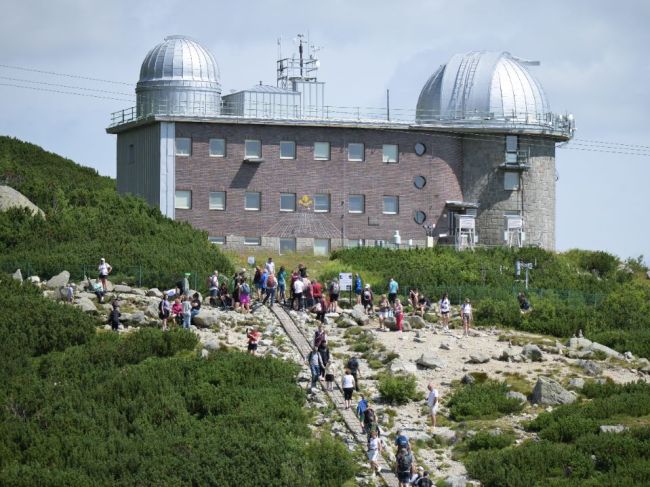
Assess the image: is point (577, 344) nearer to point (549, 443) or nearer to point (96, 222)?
point (549, 443)

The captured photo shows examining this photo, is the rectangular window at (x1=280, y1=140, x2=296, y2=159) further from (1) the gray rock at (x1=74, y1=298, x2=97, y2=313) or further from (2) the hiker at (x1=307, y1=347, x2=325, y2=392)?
(2) the hiker at (x1=307, y1=347, x2=325, y2=392)

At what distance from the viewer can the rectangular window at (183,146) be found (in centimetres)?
7506

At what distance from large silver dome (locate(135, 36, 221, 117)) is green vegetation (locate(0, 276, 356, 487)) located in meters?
22.7

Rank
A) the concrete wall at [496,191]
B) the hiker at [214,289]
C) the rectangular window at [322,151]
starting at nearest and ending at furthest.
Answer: the hiker at [214,289] → the rectangular window at [322,151] → the concrete wall at [496,191]

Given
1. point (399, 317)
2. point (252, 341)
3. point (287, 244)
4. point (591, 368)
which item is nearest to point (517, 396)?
point (591, 368)

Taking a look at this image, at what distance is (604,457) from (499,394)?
6034 millimetres

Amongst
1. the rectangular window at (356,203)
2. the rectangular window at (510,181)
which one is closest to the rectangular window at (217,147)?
the rectangular window at (356,203)

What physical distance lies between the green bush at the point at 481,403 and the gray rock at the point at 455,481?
5283 millimetres

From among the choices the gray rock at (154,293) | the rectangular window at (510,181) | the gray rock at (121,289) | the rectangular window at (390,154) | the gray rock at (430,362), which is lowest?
the gray rock at (430,362)

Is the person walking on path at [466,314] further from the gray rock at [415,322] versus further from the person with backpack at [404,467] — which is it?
the person with backpack at [404,467]

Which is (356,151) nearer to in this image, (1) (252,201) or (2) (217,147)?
(1) (252,201)

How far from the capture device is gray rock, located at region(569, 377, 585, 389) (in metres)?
51.5

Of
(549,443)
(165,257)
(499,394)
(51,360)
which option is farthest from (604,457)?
(165,257)

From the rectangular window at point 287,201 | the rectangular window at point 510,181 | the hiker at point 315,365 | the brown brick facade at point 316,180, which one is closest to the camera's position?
the hiker at point 315,365
